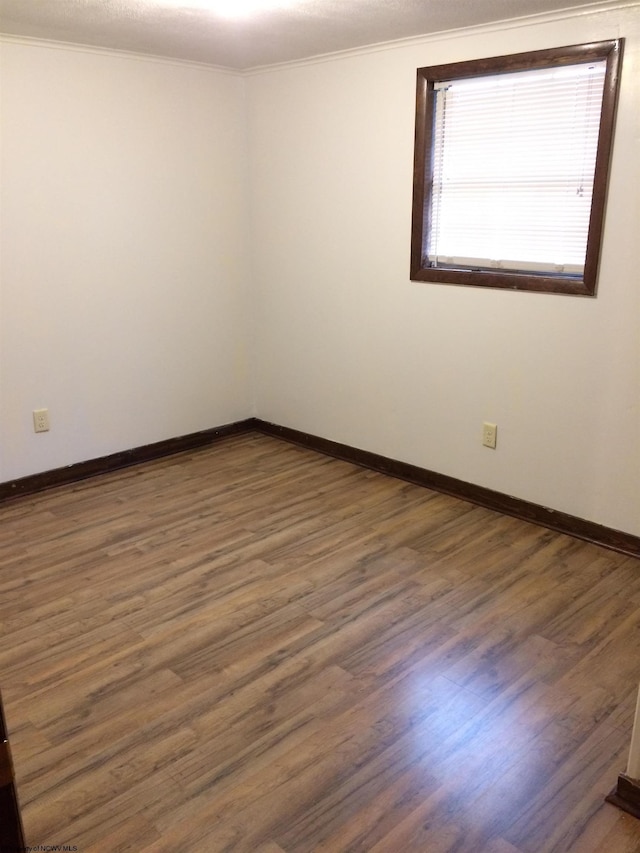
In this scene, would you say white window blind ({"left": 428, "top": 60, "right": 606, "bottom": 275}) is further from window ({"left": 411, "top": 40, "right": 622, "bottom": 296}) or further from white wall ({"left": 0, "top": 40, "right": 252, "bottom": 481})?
white wall ({"left": 0, "top": 40, "right": 252, "bottom": 481})

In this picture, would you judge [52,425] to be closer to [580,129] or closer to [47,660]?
[47,660]

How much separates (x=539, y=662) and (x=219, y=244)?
3.05 m

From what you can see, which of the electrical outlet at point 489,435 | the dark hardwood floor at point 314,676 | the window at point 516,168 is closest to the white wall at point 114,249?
the dark hardwood floor at point 314,676

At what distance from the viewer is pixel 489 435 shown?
346cm

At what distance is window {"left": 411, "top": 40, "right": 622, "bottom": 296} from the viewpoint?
9.33ft

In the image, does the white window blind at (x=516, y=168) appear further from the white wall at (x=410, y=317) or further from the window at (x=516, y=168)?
the white wall at (x=410, y=317)

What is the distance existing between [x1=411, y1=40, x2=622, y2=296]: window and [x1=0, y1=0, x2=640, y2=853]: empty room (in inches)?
0.6

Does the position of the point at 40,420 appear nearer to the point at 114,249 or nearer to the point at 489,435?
the point at 114,249

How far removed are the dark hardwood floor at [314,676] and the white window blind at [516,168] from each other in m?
1.30

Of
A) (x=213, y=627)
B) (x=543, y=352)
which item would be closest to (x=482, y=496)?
(x=543, y=352)

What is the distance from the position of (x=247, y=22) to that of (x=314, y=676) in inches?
105

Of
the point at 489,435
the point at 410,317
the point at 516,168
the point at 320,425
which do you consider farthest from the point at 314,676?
the point at 516,168

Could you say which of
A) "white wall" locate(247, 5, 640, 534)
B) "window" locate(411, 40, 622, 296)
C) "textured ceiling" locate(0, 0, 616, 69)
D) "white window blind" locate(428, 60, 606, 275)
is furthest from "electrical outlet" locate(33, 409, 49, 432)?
"white window blind" locate(428, 60, 606, 275)

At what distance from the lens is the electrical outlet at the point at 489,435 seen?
3.43 m
